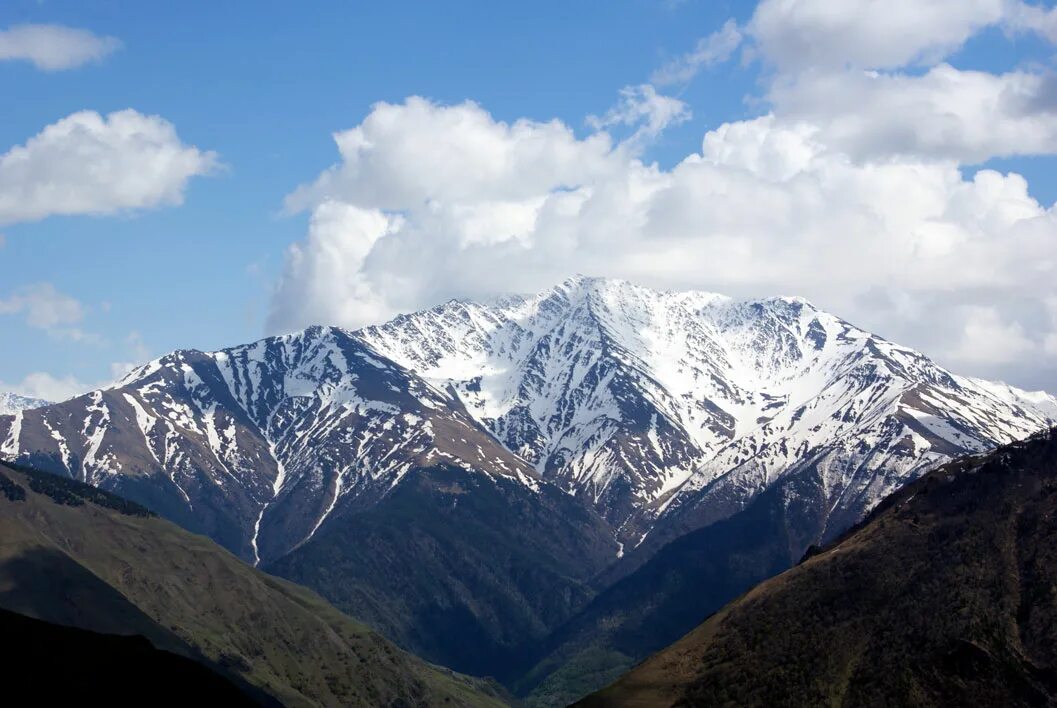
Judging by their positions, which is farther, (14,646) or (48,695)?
(14,646)

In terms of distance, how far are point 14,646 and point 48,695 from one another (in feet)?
53.6

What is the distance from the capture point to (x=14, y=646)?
646 ft

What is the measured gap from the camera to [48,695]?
7283 inches

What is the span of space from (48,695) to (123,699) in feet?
42.7

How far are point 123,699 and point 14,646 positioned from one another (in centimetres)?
2024

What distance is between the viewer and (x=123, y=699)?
194500 mm
